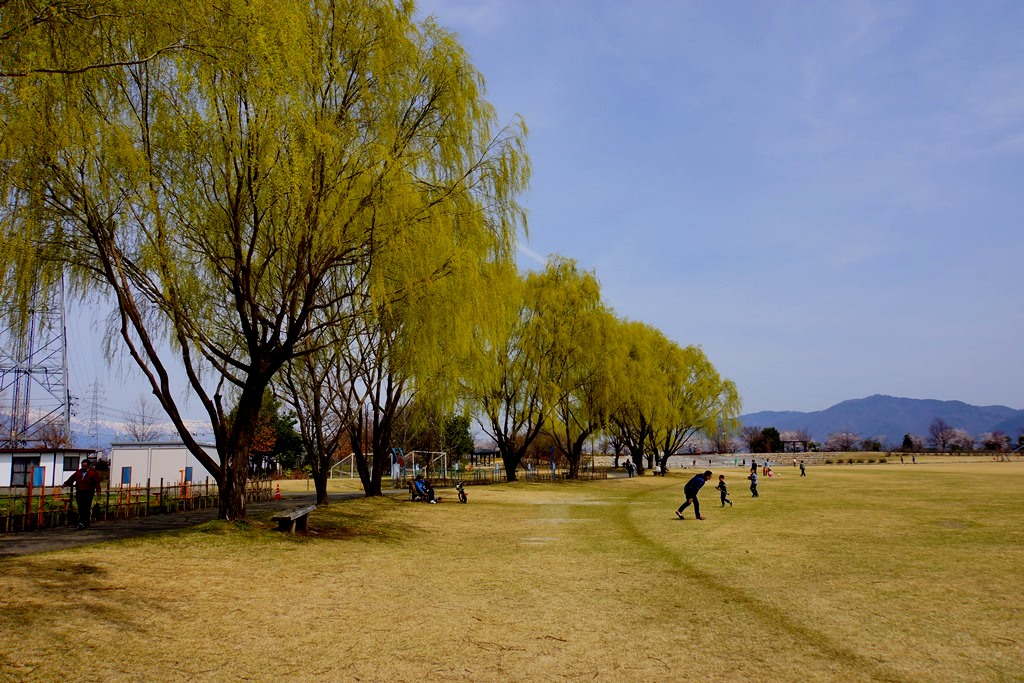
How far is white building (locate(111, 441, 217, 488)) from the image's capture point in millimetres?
32250

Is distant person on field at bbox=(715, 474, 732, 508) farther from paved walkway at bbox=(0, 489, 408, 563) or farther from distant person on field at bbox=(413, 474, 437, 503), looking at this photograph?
paved walkway at bbox=(0, 489, 408, 563)

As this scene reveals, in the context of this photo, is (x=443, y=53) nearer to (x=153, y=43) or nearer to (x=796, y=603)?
(x=153, y=43)

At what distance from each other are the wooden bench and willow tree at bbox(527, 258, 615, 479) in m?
23.2

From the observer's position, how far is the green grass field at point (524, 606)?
6289 mm

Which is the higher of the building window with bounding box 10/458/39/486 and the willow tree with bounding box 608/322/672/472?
the willow tree with bounding box 608/322/672/472

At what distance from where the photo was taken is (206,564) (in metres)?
10.6

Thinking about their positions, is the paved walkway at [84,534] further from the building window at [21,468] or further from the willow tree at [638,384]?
the willow tree at [638,384]

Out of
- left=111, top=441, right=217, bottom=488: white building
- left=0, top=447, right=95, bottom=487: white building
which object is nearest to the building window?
left=0, top=447, right=95, bottom=487: white building

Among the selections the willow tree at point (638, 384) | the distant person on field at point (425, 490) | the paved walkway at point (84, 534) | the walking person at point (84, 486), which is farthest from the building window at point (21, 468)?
the willow tree at point (638, 384)

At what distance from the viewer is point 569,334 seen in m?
38.4

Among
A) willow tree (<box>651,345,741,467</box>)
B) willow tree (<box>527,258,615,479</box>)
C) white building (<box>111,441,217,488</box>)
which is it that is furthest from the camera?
willow tree (<box>651,345,741,467</box>)

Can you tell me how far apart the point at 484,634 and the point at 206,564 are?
5.74 metres

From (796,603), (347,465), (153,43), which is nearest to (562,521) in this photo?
(796,603)

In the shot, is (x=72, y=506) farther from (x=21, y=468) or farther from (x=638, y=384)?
(x=638, y=384)
